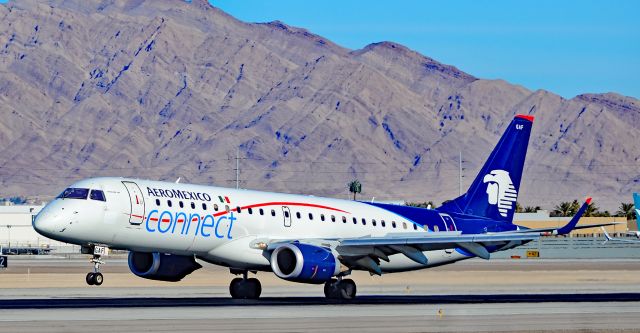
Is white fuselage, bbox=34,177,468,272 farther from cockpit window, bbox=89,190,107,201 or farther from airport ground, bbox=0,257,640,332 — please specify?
airport ground, bbox=0,257,640,332

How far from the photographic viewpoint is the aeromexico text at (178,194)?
52.0 metres

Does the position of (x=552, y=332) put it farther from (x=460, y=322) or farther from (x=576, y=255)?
(x=576, y=255)

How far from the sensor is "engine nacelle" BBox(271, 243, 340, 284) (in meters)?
51.3

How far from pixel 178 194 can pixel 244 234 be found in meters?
3.28

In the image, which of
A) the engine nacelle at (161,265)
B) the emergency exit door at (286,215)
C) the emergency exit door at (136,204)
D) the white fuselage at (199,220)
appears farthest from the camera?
the emergency exit door at (286,215)

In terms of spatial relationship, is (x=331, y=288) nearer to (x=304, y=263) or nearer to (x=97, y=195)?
(x=304, y=263)

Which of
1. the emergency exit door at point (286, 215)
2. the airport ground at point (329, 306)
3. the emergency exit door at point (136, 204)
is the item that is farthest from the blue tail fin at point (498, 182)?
the emergency exit door at point (136, 204)

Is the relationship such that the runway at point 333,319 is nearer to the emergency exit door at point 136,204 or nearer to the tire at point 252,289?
the emergency exit door at point 136,204

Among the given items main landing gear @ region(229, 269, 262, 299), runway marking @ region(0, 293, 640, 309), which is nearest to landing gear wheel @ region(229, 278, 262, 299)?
main landing gear @ region(229, 269, 262, 299)

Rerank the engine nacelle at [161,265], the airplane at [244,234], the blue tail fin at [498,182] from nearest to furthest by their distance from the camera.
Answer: the airplane at [244,234], the engine nacelle at [161,265], the blue tail fin at [498,182]

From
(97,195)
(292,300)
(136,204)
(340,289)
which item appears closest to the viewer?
(97,195)

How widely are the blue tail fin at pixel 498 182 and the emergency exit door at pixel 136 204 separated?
55.6 ft

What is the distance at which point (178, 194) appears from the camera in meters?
52.7

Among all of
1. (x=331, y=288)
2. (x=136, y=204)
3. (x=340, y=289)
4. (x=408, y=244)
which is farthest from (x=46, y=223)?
(x=408, y=244)
